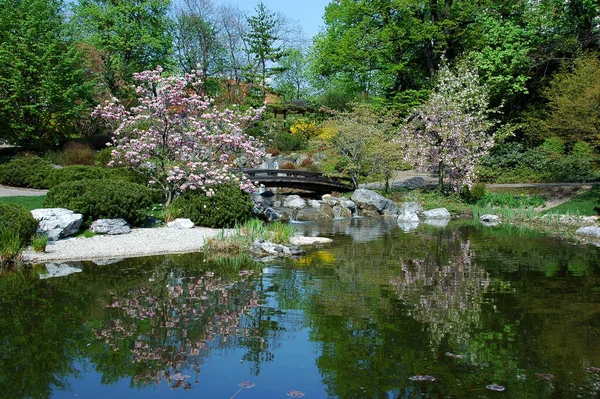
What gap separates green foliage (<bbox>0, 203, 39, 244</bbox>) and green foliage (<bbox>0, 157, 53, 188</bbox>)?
913 centimetres

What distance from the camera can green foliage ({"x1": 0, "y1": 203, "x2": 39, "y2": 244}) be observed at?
1208 cm

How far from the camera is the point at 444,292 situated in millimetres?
9805

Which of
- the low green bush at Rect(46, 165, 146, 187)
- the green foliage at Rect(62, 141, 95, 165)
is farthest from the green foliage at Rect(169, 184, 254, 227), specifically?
the green foliage at Rect(62, 141, 95, 165)

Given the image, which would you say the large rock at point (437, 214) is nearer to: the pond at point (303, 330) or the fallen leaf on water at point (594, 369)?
the pond at point (303, 330)

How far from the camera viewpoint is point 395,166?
88.3ft

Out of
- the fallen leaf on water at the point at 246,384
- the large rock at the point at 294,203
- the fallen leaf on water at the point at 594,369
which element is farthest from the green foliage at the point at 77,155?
the fallen leaf on water at the point at 594,369

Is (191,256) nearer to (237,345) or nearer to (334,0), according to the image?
(237,345)

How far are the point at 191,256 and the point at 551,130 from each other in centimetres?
2539

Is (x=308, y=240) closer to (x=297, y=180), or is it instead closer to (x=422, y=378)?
(x=422, y=378)

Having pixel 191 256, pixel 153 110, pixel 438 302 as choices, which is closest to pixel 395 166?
pixel 153 110

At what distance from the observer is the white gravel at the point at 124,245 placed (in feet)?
41.0

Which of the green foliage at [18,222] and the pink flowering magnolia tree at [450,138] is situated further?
the pink flowering magnolia tree at [450,138]

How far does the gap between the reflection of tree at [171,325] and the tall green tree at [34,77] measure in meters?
21.2

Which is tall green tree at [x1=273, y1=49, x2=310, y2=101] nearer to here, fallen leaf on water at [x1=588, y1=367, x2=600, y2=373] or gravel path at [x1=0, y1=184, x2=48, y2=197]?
gravel path at [x1=0, y1=184, x2=48, y2=197]
